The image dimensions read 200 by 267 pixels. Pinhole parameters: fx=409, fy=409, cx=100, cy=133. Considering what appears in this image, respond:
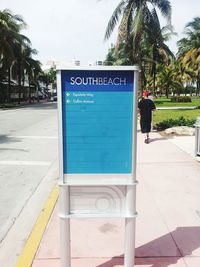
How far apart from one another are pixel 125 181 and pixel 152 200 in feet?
10.2

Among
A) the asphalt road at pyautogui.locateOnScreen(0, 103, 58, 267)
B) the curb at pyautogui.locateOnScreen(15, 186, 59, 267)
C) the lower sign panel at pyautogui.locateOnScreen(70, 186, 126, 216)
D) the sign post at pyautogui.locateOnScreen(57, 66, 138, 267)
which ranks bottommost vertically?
the asphalt road at pyautogui.locateOnScreen(0, 103, 58, 267)

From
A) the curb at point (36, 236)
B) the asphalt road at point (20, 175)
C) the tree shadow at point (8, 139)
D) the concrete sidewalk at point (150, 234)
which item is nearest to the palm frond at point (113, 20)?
the asphalt road at point (20, 175)

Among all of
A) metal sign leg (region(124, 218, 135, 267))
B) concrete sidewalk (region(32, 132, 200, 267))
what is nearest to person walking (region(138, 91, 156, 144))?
concrete sidewalk (region(32, 132, 200, 267))

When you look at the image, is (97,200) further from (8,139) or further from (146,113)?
(8,139)

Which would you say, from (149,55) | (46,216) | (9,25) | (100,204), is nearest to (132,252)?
(100,204)

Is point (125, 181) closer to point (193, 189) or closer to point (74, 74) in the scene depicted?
point (74, 74)

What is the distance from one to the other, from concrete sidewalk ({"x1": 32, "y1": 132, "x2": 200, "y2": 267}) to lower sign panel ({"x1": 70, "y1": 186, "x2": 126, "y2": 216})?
2.64ft

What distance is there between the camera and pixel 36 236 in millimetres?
5109

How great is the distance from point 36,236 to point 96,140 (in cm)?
207

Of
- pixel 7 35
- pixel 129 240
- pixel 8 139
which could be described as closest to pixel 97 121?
pixel 129 240

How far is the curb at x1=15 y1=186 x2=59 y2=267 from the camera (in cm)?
442

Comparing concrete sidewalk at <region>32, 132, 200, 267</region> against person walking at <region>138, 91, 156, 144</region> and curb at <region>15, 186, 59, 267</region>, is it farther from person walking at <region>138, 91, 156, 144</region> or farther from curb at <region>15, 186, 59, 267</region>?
person walking at <region>138, 91, 156, 144</region>

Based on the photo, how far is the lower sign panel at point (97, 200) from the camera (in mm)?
3717

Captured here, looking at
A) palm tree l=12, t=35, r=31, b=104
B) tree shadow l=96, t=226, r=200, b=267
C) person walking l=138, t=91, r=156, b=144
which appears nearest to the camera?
tree shadow l=96, t=226, r=200, b=267
